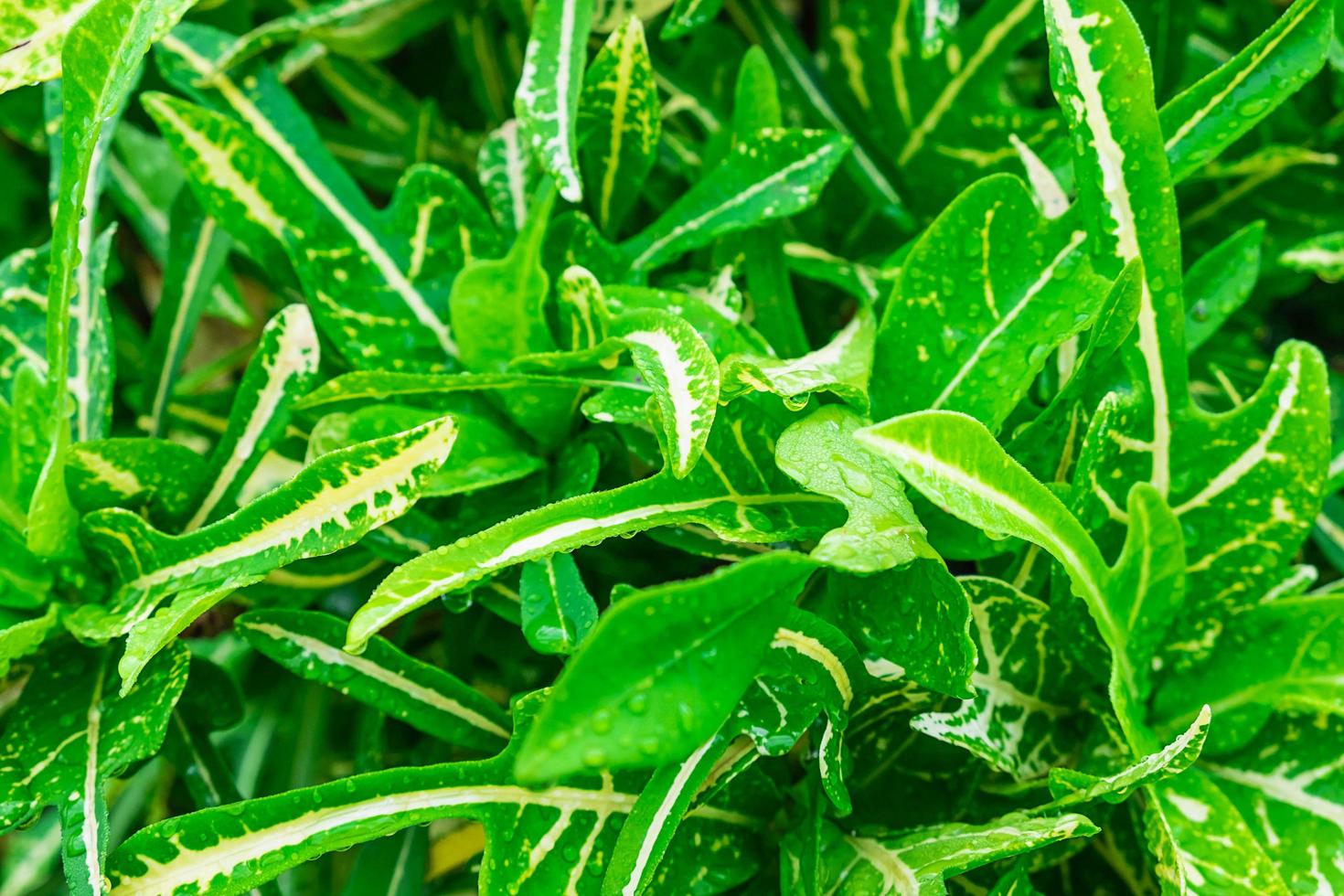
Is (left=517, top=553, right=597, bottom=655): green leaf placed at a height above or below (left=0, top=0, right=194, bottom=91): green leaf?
below

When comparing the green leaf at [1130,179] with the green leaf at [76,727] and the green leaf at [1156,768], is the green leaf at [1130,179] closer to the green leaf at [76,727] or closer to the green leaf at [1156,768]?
the green leaf at [1156,768]

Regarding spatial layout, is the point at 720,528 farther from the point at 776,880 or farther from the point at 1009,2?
the point at 1009,2

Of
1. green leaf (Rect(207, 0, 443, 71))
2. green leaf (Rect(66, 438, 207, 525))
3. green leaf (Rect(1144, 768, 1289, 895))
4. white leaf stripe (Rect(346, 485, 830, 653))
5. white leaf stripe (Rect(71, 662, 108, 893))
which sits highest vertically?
green leaf (Rect(207, 0, 443, 71))

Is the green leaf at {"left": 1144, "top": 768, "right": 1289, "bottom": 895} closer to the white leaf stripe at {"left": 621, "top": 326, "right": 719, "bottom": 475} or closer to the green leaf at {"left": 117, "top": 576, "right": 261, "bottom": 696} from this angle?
the white leaf stripe at {"left": 621, "top": 326, "right": 719, "bottom": 475}

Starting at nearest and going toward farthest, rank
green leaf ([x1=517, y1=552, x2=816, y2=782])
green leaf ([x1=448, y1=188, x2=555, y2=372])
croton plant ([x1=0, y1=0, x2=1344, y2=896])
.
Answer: green leaf ([x1=517, y1=552, x2=816, y2=782]) < croton plant ([x1=0, y1=0, x2=1344, y2=896]) < green leaf ([x1=448, y1=188, x2=555, y2=372])

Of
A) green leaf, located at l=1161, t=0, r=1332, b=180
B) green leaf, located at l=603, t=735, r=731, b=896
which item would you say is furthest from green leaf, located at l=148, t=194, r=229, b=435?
green leaf, located at l=1161, t=0, r=1332, b=180

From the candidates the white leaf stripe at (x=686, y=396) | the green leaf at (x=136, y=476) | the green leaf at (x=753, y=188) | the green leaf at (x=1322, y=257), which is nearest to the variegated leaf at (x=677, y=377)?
the white leaf stripe at (x=686, y=396)

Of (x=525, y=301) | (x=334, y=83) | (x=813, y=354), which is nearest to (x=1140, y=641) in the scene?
(x=813, y=354)
